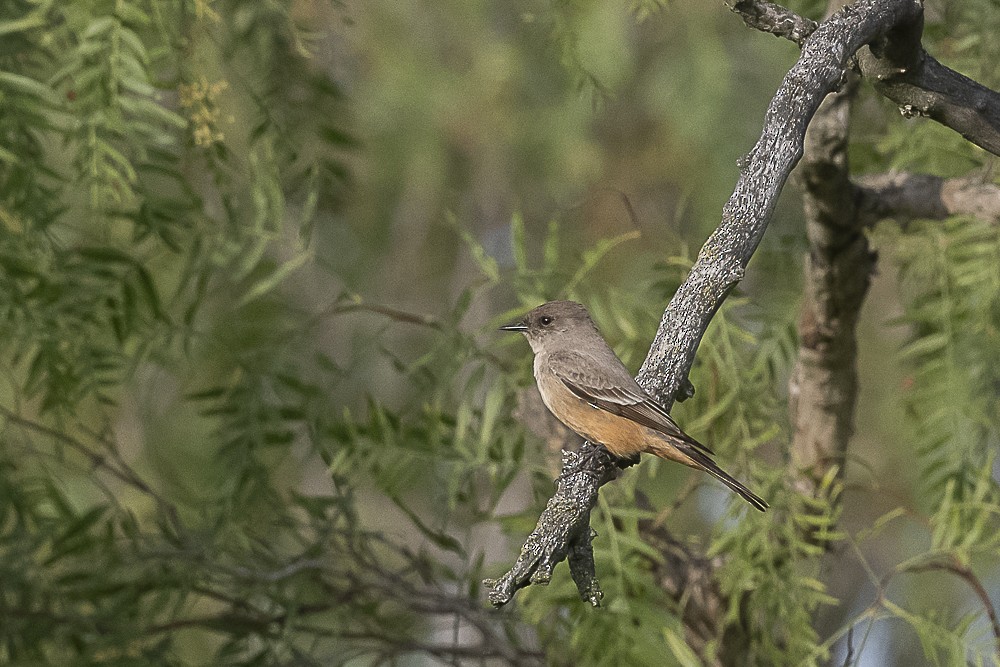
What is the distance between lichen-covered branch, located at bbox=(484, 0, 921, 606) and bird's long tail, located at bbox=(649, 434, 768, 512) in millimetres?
525

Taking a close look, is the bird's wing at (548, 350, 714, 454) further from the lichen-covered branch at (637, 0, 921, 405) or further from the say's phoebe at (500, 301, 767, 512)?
the lichen-covered branch at (637, 0, 921, 405)

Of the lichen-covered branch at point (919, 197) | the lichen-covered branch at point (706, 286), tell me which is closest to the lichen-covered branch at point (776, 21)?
the lichen-covered branch at point (706, 286)

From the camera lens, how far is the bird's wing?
9.08 feet

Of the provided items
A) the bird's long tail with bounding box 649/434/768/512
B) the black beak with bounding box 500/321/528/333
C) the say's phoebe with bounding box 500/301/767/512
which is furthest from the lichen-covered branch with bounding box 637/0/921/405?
the black beak with bounding box 500/321/528/333

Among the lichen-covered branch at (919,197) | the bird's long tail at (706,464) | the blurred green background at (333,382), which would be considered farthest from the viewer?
the lichen-covered branch at (919,197)

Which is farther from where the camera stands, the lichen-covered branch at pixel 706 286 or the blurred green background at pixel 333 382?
Result: the blurred green background at pixel 333 382

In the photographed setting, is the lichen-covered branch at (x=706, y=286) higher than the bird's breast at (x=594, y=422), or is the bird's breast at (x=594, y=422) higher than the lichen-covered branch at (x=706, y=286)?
the lichen-covered branch at (x=706, y=286)

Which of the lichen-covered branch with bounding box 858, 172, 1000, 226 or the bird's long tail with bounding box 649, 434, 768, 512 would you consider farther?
the lichen-covered branch with bounding box 858, 172, 1000, 226

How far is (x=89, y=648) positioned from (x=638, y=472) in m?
1.77

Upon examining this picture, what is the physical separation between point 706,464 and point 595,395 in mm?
408

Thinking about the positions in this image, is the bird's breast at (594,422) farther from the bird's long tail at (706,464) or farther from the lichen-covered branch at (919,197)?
the lichen-covered branch at (919,197)

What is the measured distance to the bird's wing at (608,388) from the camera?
277 centimetres

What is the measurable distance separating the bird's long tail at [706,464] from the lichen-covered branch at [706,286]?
1.72 feet

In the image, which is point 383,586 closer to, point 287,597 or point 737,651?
point 287,597
